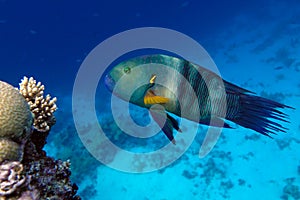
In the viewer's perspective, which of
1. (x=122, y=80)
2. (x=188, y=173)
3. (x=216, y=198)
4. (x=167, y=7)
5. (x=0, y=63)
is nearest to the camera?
(x=122, y=80)

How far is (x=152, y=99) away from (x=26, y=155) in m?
1.67

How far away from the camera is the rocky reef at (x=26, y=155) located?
262cm

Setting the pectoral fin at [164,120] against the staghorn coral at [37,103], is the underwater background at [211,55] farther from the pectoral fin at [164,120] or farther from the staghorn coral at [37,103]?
the pectoral fin at [164,120]

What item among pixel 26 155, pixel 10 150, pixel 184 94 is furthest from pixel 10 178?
pixel 184 94

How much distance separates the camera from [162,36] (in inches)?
1572

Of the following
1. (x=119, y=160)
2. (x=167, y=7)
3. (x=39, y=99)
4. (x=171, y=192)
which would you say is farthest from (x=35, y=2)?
(x=39, y=99)

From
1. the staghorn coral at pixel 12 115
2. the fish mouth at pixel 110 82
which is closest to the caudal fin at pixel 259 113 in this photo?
the fish mouth at pixel 110 82

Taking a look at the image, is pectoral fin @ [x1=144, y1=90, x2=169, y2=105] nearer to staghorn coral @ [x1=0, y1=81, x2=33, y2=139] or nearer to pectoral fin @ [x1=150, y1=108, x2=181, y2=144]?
pectoral fin @ [x1=150, y1=108, x2=181, y2=144]

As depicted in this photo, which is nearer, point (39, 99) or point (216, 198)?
point (39, 99)

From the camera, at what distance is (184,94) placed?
257 cm

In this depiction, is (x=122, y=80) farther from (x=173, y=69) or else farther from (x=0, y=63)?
(x=0, y=63)

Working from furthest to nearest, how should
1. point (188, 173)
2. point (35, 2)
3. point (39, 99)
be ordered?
point (35, 2), point (188, 173), point (39, 99)

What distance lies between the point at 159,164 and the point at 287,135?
5.90 metres

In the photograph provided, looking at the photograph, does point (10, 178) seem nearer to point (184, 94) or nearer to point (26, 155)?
point (26, 155)
